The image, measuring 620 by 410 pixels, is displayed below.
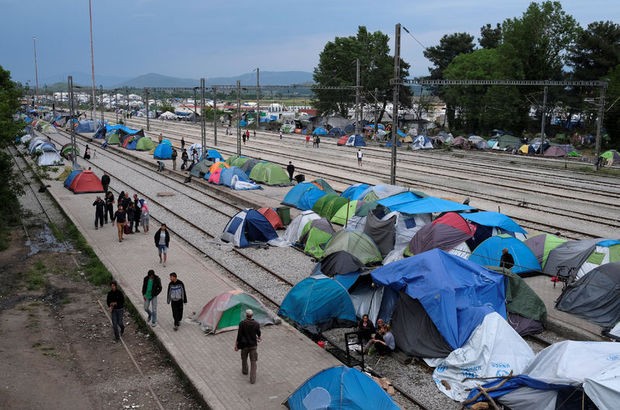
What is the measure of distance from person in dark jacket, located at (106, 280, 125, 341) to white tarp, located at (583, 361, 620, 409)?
375 inches

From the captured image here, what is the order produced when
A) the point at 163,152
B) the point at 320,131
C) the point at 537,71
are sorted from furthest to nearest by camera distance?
the point at 320,131, the point at 537,71, the point at 163,152

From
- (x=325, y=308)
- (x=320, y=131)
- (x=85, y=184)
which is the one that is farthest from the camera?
(x=320, y=131)

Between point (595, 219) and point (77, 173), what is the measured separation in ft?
88.8

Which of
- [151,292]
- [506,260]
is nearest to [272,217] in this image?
[506,260]

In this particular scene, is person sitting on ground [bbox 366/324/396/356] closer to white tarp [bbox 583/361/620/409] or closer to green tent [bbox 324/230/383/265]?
white tarp [bbox 583/361/620/409]

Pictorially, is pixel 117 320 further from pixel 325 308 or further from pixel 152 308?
pixel 325 308

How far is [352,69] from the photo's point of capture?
86875mm

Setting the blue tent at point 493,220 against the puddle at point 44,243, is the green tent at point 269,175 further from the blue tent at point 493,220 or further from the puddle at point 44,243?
the blue tent at point 493,220

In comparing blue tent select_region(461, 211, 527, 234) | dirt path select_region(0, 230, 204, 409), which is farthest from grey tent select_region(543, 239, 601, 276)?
dirt path select_region(0, 230, 204, 409)

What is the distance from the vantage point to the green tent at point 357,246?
18.7 m

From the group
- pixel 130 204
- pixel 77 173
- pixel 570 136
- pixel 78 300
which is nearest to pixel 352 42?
pixel 570 136

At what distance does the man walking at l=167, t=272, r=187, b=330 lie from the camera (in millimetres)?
13734

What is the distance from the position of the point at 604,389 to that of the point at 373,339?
4.87 meters

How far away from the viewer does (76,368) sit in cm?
1273
